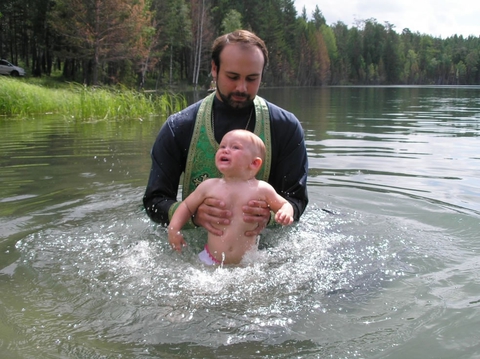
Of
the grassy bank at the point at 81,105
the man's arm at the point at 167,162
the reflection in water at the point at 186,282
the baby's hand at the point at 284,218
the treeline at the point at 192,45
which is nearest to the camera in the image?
the reflection in water at the point at 186,282

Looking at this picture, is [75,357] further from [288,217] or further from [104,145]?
[104,145]

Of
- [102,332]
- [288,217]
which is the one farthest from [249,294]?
[102,332]

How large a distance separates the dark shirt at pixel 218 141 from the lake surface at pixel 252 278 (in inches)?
14.9

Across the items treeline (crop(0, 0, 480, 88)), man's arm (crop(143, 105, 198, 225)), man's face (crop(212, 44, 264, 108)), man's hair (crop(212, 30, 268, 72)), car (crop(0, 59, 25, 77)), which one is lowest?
man's arm (crop(143, 105, 198, 225))

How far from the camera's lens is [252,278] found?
10.6 ft

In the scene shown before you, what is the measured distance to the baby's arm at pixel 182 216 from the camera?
3.48 metres

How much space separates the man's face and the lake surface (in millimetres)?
1150

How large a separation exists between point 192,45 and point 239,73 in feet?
173

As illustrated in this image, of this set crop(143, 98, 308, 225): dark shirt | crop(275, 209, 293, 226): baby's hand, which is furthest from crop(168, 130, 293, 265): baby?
crop(143, 98, 308, 225): dark shirt

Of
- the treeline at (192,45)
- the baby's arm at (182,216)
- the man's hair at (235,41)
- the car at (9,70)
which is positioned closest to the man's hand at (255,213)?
the baby's arm at (182,216)

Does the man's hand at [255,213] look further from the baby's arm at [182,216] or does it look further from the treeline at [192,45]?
the treeline at [192,45]

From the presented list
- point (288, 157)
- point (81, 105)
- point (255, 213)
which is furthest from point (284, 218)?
point (81, 105)

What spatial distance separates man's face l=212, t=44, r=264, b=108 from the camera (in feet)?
11.8

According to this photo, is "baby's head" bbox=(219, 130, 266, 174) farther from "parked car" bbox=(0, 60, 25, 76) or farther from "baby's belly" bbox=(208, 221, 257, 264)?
"parked car" bbox=(0, 60, 25, 76)
